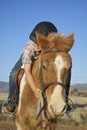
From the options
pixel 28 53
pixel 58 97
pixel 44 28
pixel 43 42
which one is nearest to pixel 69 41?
pixel 43 42

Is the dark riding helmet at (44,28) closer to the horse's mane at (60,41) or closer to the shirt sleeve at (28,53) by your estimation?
the shirt sleeve at (28,53)

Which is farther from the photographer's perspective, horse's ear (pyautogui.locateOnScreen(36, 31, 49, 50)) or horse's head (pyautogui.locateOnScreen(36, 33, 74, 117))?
horse's ear (pyautogui.locateOnScreen(36, 31, 49, 50))

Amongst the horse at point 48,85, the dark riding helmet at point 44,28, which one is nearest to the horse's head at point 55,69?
the horse at point 48,85

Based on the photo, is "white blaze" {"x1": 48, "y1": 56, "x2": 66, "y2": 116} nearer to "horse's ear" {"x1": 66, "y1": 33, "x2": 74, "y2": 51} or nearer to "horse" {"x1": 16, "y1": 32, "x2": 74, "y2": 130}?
"horse" {"x1": 16, "y1": 32, "x2": 74, "y2": 130}

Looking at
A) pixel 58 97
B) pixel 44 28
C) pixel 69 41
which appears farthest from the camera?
pixel 44 28

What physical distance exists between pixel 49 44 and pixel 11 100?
Result: 1.93 m

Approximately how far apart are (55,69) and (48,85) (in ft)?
1.13

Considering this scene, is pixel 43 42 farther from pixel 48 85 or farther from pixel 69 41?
pixel 48 85

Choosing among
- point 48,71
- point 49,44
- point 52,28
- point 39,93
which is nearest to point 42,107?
point 39,93

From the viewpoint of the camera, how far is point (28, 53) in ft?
23.9

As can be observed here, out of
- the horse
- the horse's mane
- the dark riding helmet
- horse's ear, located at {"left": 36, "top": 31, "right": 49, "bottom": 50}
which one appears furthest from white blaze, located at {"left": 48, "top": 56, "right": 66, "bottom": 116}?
the dark riding helmet

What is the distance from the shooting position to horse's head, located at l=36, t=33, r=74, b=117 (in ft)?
18.9

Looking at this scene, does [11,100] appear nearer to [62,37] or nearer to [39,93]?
[39,93]

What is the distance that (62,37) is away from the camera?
6.66 m
